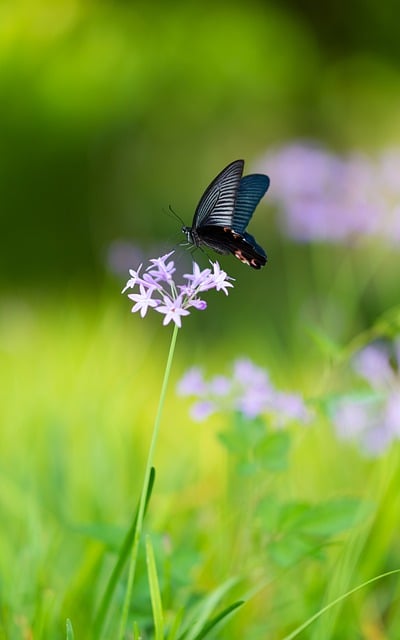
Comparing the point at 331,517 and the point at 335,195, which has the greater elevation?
the point at 335,195

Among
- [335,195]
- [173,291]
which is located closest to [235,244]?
[173,291]

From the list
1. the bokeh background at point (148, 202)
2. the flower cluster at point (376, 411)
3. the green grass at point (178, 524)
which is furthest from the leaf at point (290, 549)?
the bokeh background at point (148, 202)

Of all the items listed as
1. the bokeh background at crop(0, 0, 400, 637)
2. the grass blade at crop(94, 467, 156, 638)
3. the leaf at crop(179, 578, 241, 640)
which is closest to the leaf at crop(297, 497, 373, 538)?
the leaf at crop(179, 578, 241, 640)

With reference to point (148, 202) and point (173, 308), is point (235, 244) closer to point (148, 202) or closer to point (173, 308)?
point (173, 308)

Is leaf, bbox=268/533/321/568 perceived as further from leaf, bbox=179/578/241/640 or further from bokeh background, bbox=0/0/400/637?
bokeh background, bbox=0/0/400/637

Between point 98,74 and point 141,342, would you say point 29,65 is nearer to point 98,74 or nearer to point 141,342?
point 98,74

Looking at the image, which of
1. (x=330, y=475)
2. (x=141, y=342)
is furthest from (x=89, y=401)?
(x=141, y=342)

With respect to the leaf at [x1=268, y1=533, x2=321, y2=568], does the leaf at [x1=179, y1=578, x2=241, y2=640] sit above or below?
below

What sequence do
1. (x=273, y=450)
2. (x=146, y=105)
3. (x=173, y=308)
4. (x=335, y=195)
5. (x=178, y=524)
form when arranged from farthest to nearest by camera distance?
(x=146, y=105)
(x=335, y=195)
(x=178, y=524)
(x=273, y=450)
(x=173, y=308)
